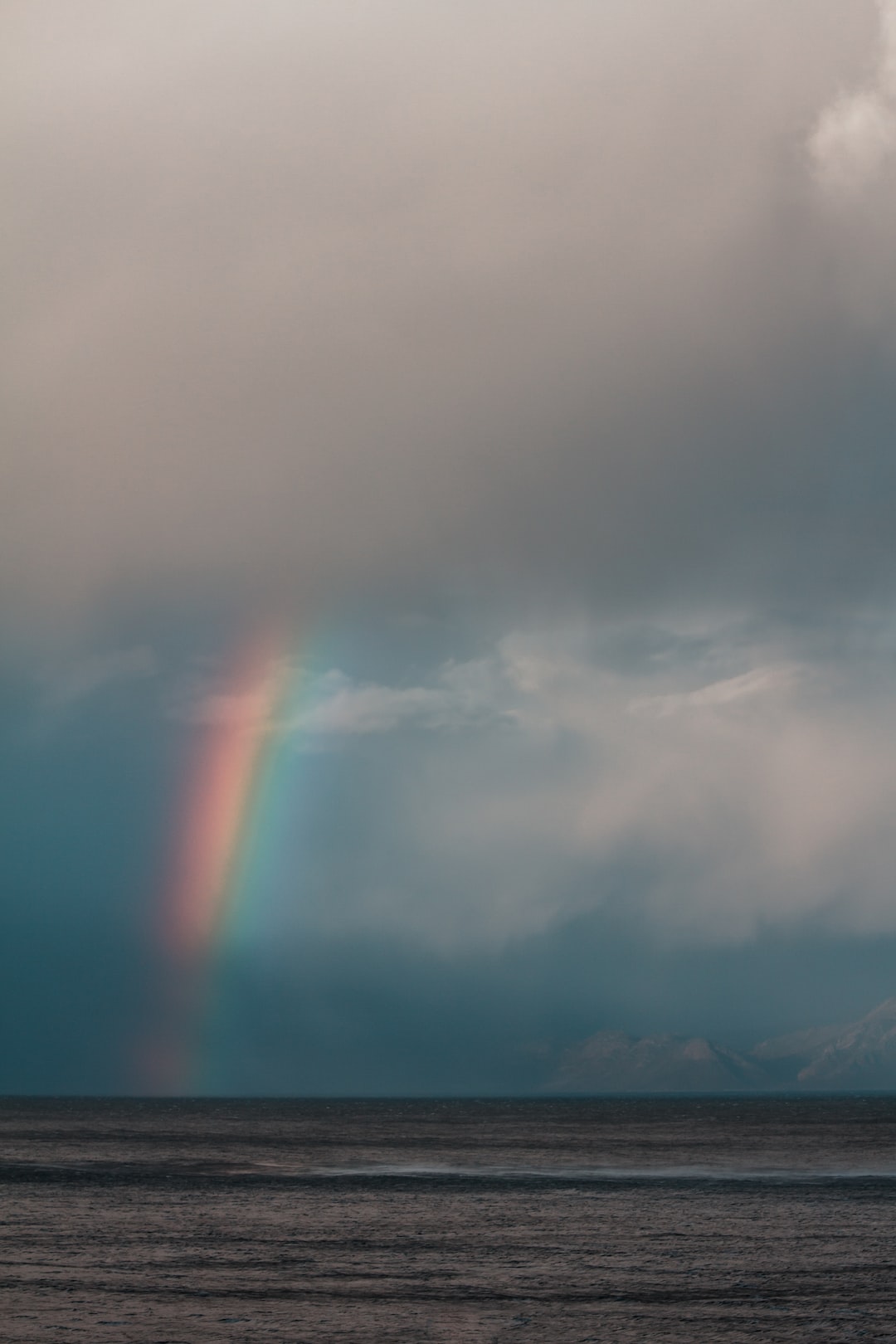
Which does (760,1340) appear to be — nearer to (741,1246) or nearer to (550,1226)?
(741,1246)

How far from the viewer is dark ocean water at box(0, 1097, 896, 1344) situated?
2595 cm

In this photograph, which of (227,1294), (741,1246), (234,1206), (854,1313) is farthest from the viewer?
(234,1206)

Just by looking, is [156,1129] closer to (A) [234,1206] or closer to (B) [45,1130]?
(B) [45,1130]

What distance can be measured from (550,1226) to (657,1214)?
642 centimetres

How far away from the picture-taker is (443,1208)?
168 ft

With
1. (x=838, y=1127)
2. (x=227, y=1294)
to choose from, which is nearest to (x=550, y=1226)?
(x=227, y=1294)

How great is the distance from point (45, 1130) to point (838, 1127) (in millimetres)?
97443

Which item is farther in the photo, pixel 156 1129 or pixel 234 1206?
pixel 156 1129

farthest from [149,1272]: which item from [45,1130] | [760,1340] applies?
[45,1130]

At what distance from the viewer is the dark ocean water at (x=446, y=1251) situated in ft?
85.1

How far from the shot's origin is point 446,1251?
3750 cm

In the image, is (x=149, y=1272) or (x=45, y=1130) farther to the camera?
(x=45, y=1130)

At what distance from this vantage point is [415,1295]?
2931 cm

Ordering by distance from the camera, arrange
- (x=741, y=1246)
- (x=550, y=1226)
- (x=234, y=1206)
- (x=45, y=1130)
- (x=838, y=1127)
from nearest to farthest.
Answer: (x=741, y=1246), (x=550, y=1226), (x=234, y=1206), (x=45, y=1130), (x=838, y=1127)
